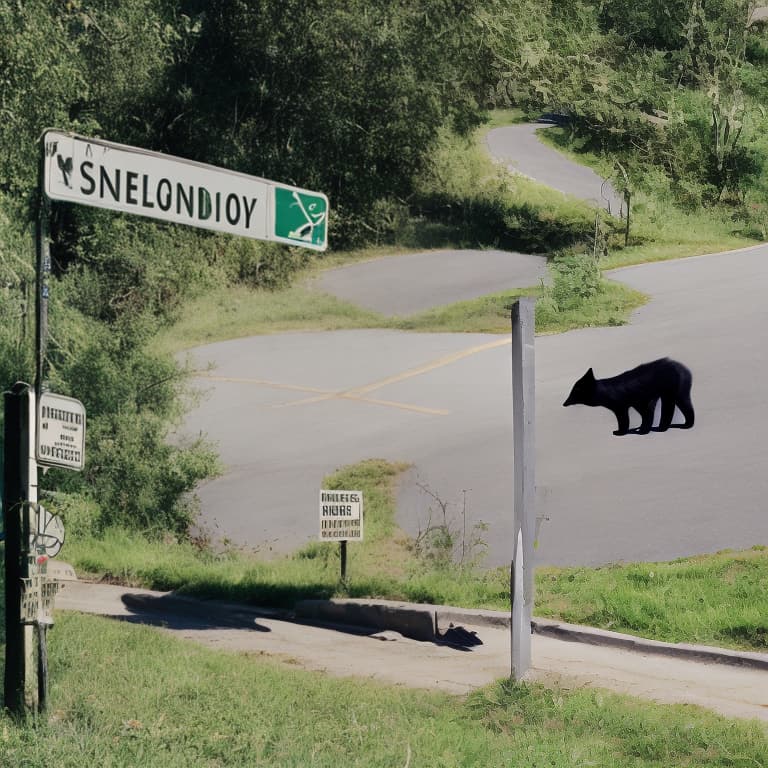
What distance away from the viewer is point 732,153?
635 inches

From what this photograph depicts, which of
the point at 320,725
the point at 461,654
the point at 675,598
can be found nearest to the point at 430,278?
the point at 675,598

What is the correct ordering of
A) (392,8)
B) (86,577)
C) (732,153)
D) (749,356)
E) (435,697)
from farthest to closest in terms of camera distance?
(392,8) → (732,153) → (86,577) → (749,356) → (435,697)

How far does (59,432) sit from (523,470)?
339 cm

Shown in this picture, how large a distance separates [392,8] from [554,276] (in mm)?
5309

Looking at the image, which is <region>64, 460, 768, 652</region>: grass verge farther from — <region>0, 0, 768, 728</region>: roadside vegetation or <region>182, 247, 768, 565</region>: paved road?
<region>182, 247, 768, 565</region>: paved road

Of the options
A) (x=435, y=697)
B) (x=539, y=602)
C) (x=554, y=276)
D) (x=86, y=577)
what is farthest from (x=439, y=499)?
(x=435, y=697)

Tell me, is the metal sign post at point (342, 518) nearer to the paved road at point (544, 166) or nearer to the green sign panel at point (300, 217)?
the paved road at point (544, 166)

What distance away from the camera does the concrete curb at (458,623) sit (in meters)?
10.5

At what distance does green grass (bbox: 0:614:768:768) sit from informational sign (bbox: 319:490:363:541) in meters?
3.82

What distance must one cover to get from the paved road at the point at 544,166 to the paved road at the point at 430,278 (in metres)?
1.15

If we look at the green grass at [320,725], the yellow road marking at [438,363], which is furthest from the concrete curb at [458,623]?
the yellow road marking at [438,363]

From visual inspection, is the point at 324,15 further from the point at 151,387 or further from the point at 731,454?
the point at 731,454

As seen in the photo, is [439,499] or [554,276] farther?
[554,276]

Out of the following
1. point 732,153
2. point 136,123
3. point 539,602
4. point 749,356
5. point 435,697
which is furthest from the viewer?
point 136,123
